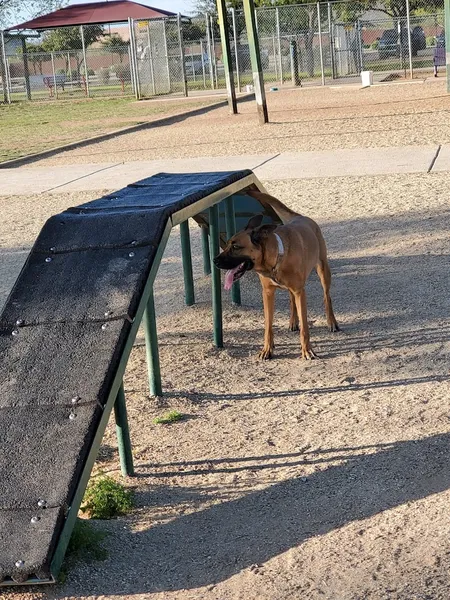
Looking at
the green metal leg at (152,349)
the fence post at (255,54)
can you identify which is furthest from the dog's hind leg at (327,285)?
the fence post at (255,54)

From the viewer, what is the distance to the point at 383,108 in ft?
77.2

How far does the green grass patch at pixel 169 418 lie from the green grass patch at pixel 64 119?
1377 cm

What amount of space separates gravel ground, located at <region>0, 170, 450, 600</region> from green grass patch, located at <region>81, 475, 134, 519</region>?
0.06 meters

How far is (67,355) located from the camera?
14.9 feet

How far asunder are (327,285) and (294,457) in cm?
208

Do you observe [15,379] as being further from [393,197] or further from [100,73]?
[100,73]

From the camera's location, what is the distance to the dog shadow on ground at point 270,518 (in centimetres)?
383

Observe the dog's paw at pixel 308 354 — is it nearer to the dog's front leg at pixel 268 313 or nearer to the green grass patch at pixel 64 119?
the dog's front leg at pixel 268 313

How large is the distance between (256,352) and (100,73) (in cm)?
4396

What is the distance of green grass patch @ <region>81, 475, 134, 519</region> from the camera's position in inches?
170

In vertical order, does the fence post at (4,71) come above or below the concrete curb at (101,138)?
above

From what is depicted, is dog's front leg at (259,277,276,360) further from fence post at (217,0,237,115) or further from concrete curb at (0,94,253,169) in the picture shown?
fence post at (217,0,237,115)

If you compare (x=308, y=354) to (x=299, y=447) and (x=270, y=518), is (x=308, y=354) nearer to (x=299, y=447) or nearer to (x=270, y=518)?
(x=299, y=447)

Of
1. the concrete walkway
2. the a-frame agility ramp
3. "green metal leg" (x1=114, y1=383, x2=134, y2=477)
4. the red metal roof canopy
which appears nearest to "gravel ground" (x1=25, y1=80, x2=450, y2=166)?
the concrete walkway
